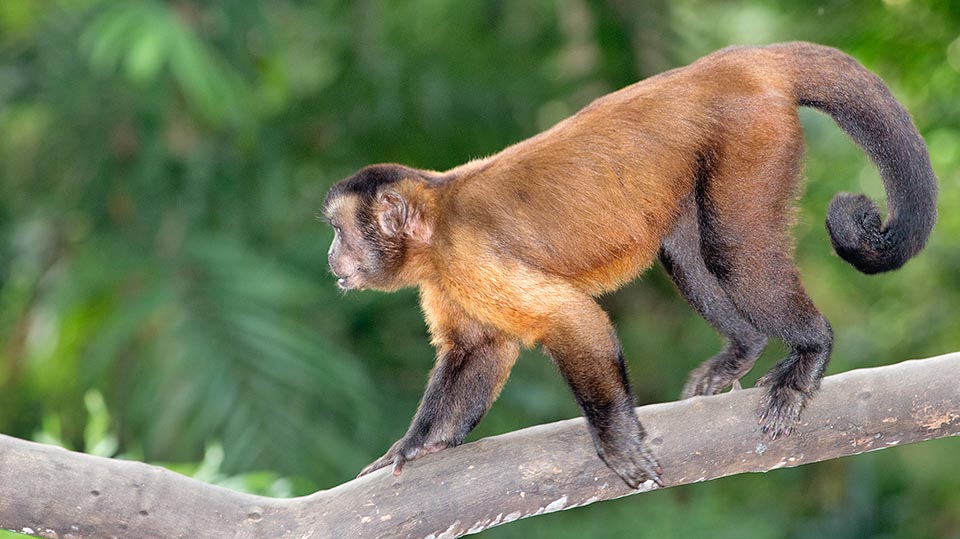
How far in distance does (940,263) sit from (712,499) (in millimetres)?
2601

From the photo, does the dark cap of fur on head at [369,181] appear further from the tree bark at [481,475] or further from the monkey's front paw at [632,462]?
the monkey's front paw at [632,462]

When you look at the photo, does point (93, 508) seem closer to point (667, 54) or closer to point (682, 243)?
point (682, 243)

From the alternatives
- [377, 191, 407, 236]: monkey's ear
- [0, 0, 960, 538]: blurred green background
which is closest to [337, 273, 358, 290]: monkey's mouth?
[377, 191, 407, 236]: monkey's ear

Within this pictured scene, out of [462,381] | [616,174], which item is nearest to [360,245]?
[462,381]

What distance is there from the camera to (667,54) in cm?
782

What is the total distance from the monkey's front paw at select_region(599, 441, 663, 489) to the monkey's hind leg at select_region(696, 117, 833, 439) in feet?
1.31

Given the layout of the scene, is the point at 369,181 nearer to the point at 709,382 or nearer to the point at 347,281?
the point at 347,281

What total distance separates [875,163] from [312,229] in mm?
4983

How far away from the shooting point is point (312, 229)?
8.08 meters

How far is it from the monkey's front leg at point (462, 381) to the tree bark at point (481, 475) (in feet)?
0.93

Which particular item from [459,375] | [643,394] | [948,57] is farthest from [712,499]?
[459,375]

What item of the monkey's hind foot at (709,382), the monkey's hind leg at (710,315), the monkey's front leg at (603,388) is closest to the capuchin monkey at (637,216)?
the monkey's front leg at (603,388)

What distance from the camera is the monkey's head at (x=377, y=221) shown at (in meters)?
3.77

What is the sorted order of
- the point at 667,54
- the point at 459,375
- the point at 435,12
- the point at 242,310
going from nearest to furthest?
the point at 459,375
the point at 242,310
the point at 667,54
the point at 435,12
